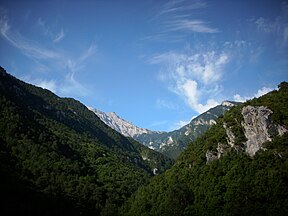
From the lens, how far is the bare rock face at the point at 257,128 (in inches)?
5059

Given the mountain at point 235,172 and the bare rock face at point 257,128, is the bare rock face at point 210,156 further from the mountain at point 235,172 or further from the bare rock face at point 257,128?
the bare rock face at point 257,128

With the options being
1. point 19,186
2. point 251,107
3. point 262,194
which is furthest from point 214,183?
point 19,186

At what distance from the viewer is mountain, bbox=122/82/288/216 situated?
109625 millimetres

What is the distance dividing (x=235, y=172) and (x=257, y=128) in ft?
67.1

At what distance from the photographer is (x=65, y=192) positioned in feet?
601

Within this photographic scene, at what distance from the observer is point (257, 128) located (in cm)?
13238

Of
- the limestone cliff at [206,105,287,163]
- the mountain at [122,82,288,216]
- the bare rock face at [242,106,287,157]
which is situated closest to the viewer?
the mountain at [122,82,288,216]

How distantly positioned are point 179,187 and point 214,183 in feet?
53.4

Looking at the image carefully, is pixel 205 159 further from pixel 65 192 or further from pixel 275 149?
pixel 65 192

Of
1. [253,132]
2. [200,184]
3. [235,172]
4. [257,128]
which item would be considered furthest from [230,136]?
[200,184]

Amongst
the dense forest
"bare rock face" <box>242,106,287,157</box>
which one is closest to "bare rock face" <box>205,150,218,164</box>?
the dense forest

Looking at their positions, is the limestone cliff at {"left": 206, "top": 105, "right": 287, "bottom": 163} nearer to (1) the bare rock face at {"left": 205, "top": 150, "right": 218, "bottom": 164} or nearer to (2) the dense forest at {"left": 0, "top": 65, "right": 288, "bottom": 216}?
(1) the bare rock face at {"left": 205, "top": 150, "right": 218, "bottom": 164}

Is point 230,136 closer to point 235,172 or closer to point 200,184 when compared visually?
point 235,172

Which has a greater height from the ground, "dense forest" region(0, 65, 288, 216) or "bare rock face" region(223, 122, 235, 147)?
"bare rock face" region(223, 122, 235, 147)
